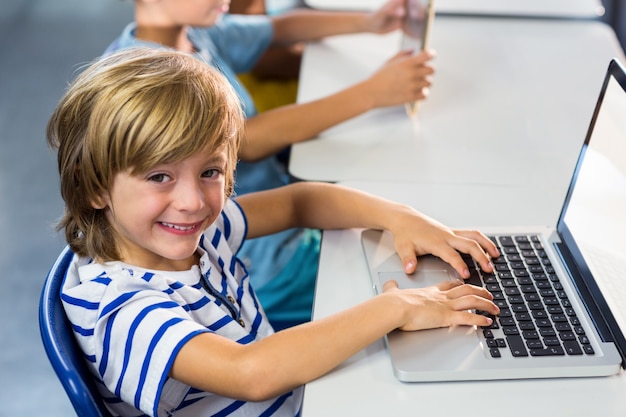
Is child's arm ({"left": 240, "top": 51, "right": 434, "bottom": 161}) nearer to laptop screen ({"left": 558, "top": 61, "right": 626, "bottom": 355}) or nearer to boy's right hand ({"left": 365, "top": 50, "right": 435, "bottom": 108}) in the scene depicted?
boy's right hand ({"left": 365, "top": 50, "right": 435, "bottom": 108})

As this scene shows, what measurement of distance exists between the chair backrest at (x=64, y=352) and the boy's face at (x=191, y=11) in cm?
71

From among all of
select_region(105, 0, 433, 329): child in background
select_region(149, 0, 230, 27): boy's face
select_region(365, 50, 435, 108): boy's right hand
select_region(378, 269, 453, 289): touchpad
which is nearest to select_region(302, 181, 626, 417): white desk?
select_region(378, 269, 453, 289): touchpad

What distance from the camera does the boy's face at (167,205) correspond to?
3.30ft

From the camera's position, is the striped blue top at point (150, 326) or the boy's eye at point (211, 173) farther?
the boy's eye at point (211, 173)

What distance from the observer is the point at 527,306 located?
42.1 inches

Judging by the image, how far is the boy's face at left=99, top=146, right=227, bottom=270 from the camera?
3.30 feet

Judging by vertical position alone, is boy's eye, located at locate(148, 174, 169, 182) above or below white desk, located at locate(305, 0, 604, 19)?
above

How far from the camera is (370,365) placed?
3.27ft

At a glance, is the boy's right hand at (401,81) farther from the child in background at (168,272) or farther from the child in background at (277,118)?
the child in background at (168,272)

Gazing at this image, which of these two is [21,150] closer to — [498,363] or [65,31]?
[65,31]

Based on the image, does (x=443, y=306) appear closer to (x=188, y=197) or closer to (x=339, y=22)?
(x=188, y=197)

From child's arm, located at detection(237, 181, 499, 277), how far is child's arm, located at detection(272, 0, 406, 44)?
716 millimetres

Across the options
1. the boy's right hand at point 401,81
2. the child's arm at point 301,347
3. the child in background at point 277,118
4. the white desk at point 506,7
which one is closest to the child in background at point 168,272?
the child's arm at point 301,347

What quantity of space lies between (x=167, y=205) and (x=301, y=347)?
245 mm
